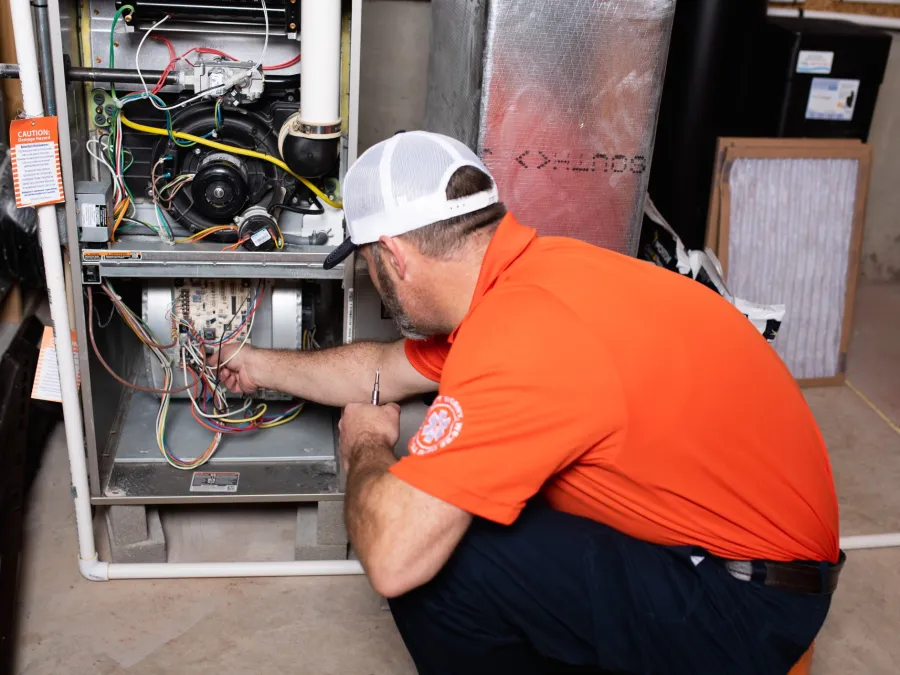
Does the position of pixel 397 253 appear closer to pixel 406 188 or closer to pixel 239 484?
pixel 406 188

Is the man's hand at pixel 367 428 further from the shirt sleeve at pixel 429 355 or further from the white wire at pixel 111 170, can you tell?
the white wire at pixel 111 170

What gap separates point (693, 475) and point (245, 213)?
1.03m

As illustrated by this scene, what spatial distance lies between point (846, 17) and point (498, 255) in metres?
2.48

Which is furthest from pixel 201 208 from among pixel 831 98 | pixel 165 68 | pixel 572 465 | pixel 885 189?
pixel 885 189

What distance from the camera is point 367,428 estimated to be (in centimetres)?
150

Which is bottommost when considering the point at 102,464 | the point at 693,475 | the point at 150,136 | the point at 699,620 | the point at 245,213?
the point at 102,464

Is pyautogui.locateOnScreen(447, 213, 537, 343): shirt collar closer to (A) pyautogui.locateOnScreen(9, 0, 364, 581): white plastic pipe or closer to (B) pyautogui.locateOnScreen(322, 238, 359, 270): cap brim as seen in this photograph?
(B) pyautogui.locateOnScreen(322, 238, 359, 270): cap brim

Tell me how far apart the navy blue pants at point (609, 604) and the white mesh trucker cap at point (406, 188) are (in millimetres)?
465

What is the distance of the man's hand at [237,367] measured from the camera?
188 centimetres

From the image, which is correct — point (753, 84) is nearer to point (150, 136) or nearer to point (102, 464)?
point (150, 136)

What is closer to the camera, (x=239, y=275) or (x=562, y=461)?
(x=562, y=461)

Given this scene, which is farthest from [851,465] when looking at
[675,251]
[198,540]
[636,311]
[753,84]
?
[198,540]

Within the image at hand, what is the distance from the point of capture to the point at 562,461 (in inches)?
46.6

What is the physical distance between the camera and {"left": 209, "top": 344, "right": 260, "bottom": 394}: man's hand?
1.88 m
